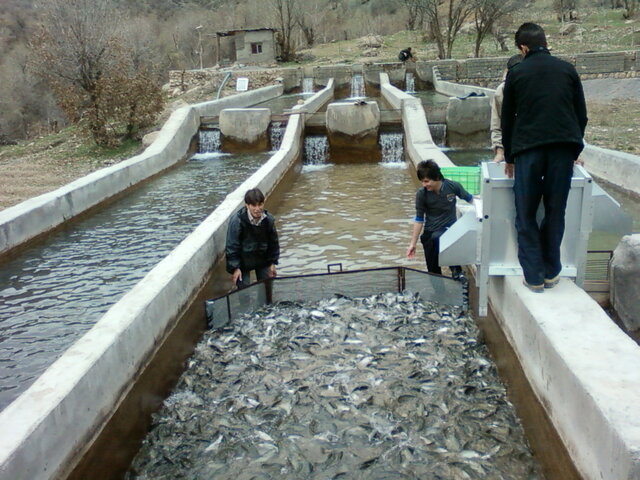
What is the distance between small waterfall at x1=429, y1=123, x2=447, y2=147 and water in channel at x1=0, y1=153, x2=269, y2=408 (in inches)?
282

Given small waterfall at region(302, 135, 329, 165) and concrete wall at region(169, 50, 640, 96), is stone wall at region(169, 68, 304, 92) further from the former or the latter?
small waterfall at region(302, 135, 329, 165)

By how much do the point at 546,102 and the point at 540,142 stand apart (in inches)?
11.3

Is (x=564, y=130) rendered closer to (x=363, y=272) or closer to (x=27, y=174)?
(x=363, y=272)

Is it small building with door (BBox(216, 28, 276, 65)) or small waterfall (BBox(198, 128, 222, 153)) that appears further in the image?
small building with door (BBox(216, 28, 276, 65))

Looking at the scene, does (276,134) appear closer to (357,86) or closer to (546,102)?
(546,102)

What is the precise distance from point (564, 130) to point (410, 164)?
36.0 feet

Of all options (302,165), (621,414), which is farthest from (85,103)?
(621,414)

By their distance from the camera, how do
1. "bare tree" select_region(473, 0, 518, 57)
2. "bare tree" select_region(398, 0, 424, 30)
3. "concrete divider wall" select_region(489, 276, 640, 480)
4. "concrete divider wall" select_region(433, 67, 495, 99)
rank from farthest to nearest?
"bare tree" select_region(398, 0, 424, 30)
"bare tree" select_region(473, 0, 518, 57)
"concrete divider wall" select_region(433, 67, 495, 99)
"concrete divider wall" select_region(489, 276, 640, 480)

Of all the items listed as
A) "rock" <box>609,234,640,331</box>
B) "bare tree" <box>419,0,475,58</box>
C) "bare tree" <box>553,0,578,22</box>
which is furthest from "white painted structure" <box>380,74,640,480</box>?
"bare tree" <box>553,0,578,22</box>

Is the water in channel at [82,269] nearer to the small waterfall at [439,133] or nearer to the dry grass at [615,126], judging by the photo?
the small waterfall at [439,133]

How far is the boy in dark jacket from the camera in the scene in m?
6.75

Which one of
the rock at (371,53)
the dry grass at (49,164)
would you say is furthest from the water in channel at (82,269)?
the rock at (371,53)

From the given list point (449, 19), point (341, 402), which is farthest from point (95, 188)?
point (449, 19)

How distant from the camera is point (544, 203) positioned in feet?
14.8
